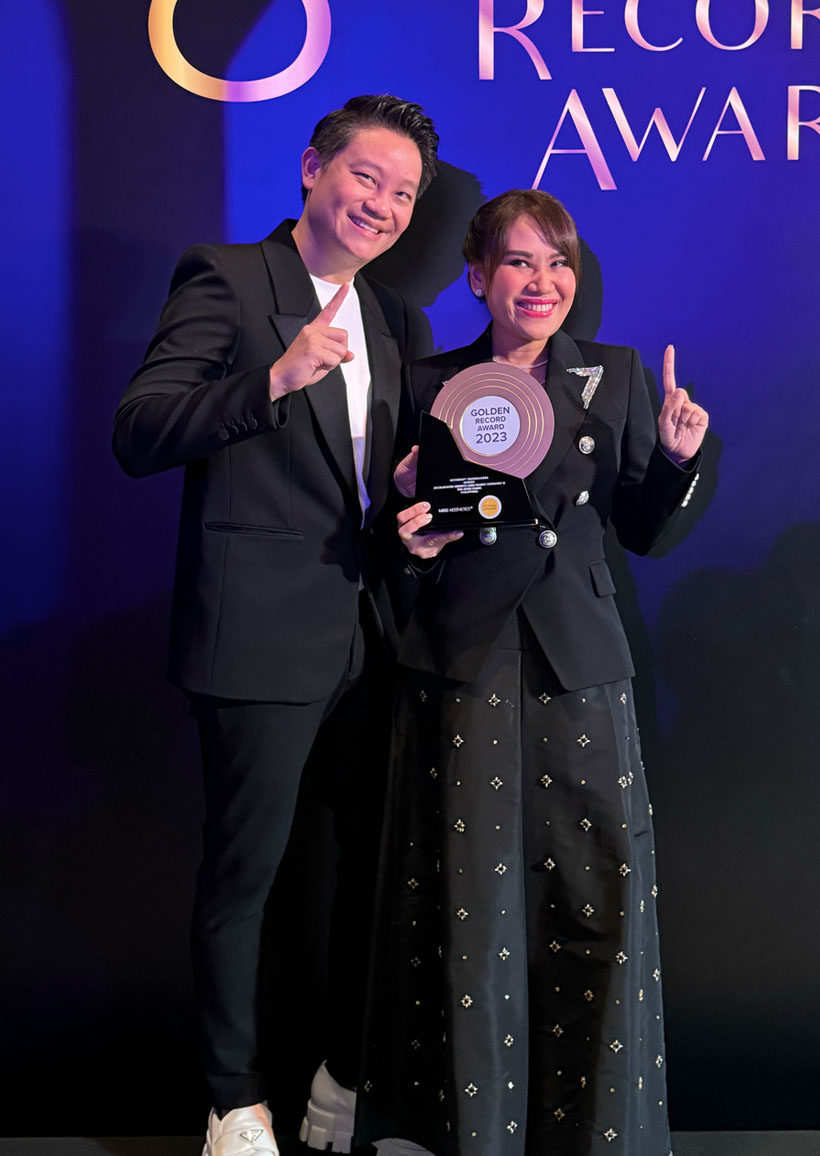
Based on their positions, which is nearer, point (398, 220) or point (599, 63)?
point (398, 220)

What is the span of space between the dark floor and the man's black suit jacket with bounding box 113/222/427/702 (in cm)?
104

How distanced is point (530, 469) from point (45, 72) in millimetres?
1357

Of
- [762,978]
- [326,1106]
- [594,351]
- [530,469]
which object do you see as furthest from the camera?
[762,978]

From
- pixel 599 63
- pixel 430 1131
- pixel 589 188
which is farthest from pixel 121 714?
pixel 599 63

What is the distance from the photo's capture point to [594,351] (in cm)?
184

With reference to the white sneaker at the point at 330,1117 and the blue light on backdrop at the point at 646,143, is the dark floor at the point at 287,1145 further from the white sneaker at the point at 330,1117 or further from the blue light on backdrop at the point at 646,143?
the blue light on backdrop at the point at 646,143

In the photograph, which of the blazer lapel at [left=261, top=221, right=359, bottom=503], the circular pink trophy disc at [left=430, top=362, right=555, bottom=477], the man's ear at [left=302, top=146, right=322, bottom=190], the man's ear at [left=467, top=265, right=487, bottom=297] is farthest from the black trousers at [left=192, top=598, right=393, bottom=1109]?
the man's ear at [left=302, top=146, right=322, bottom=190]

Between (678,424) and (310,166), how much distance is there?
782mm

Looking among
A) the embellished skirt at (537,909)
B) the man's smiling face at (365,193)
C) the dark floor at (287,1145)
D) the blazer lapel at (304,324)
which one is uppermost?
the man's smiling face at (365,193)

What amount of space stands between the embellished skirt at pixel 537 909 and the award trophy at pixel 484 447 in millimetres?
215

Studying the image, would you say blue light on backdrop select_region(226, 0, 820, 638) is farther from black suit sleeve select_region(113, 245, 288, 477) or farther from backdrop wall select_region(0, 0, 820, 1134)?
black suit sleeve select_region(113, 245, 288, 477)

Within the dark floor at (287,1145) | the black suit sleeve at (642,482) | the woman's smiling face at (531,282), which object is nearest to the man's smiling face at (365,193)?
the woman's smiling face at (531,282)

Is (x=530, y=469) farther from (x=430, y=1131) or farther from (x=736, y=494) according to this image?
(x=430, y=1131)

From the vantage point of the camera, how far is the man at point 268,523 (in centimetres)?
179
